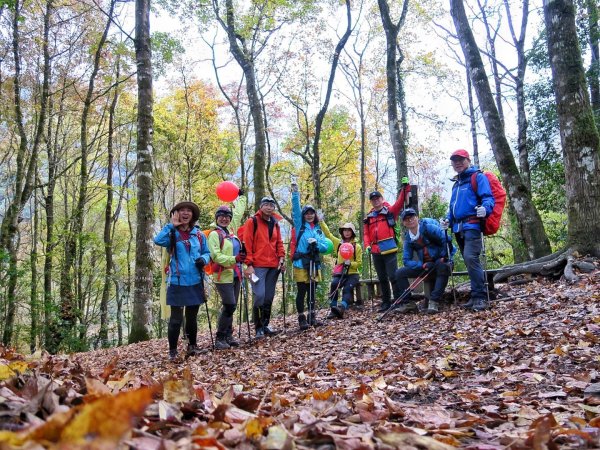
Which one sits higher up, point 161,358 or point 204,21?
point 204,21

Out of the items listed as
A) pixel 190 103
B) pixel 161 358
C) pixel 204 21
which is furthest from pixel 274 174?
pixel 161 358

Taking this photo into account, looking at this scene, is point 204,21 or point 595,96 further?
point 204,21

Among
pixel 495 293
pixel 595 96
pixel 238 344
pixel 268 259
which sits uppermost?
pixel 595 96

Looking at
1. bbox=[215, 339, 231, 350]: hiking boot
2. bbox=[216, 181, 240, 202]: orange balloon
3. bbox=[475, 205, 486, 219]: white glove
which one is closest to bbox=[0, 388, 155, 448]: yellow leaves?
bbox=[215, 339, 231, 350]: hiking boot

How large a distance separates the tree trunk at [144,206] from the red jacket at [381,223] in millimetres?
5380

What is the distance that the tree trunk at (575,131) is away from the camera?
723cm

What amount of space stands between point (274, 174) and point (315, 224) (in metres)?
20.1

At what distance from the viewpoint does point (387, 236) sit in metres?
8.05

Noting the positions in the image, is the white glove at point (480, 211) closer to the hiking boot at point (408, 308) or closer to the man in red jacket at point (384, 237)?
the man in red jacket at point (384, 237)

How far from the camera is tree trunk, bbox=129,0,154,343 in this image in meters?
10.6

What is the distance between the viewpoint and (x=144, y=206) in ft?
35.0

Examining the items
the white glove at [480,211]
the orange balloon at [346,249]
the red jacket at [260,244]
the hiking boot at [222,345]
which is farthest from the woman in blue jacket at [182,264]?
the white glove at [480,211]

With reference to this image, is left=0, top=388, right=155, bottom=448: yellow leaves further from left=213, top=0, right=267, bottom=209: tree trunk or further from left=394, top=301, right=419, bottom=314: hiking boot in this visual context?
left=213, top=0, right=267, bottom=209: tree trunk

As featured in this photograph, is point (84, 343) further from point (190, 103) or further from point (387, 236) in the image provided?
point (190, 103)
